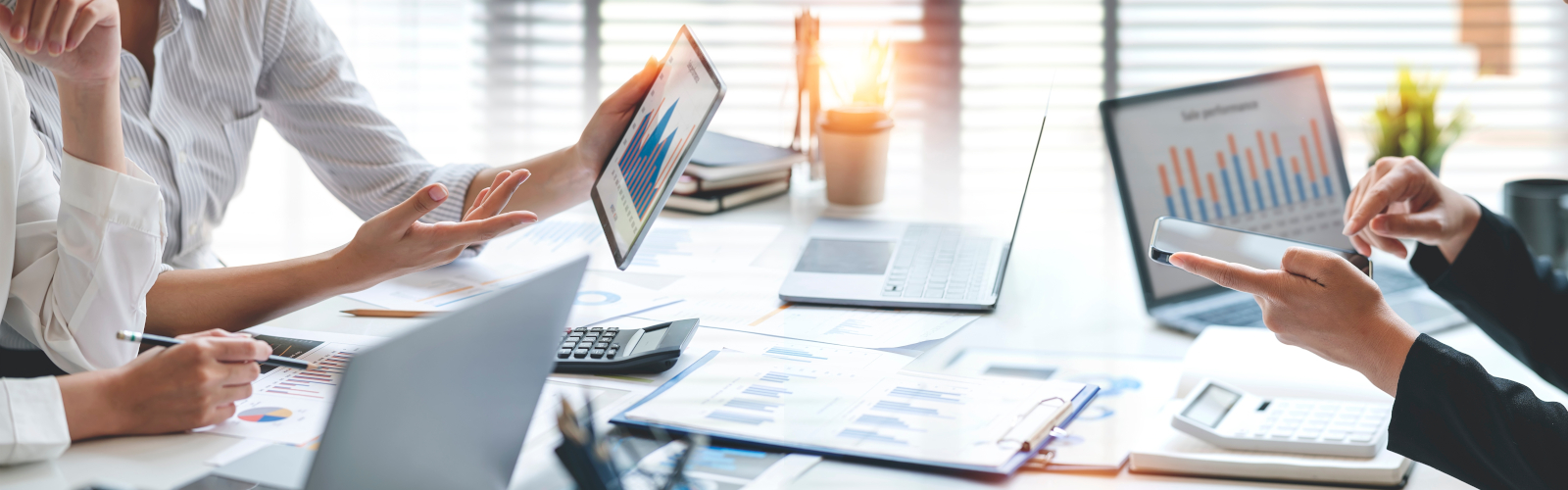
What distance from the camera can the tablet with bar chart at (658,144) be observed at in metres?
1.02

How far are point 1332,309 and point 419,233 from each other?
0.80 metres

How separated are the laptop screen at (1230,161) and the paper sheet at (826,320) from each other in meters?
0.33

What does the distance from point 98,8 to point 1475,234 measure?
141 cm

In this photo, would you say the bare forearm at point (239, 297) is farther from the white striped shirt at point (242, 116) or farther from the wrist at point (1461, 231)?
the wrist at point (1461, 231)

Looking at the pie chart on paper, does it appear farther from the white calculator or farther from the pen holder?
the pen holder

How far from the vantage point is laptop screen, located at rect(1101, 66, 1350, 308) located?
4.28 ft

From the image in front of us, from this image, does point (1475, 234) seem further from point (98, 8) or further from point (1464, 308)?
point (98, 8)

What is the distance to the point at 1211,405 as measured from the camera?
2.89ft

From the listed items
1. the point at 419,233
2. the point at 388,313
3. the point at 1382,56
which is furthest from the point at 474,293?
the point at 1382,56

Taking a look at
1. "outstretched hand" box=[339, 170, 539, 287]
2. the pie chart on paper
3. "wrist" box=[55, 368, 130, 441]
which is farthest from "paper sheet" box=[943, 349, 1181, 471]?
"wrist" box=[55, 368, 130, 441]

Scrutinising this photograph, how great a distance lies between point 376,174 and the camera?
4.67ft

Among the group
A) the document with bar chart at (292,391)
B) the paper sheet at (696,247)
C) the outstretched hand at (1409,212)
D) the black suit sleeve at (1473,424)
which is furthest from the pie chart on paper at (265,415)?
the outstretched hand at (1409,212)

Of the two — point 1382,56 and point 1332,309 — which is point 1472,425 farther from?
point 1382,56

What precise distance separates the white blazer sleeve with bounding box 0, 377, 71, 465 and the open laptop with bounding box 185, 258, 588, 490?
12 cm
